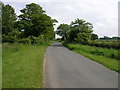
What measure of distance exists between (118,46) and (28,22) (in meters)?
29.9

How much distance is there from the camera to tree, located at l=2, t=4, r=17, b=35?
6120 cm

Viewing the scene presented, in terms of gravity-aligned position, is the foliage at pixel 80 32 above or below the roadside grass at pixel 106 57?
above

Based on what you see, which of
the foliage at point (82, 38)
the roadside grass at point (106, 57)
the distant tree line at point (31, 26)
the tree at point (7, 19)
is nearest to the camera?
the roadside grass at point (106, 57)

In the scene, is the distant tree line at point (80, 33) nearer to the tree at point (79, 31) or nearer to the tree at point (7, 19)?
the tree at point (79, 31)

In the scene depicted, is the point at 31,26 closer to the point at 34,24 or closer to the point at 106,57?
the point at 34,24

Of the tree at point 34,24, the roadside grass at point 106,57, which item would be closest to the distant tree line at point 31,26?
the tree at point 34,24

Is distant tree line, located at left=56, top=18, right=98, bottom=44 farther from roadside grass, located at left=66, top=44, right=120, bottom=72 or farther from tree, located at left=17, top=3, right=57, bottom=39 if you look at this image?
roadside grass, located at left=66, top=44, right=120, bottom=72

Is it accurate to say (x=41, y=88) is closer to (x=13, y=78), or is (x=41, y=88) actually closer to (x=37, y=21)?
(x=13, y=78)

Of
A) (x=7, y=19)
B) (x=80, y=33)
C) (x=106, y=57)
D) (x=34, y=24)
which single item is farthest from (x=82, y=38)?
(x=106, y=57)

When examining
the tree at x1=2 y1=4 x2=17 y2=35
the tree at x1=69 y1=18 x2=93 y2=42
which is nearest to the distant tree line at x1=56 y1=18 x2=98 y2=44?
the tree at x1=69 y1=18 x2=93 y2=42

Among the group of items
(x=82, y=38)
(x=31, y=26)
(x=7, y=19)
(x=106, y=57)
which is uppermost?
(x=7, y=19)

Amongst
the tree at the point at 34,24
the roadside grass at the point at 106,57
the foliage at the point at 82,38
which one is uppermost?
the tree at the point at 34,24

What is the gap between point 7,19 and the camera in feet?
212

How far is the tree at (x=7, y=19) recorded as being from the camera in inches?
2410
